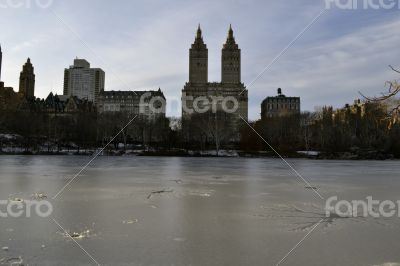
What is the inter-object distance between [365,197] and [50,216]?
918 centimetres

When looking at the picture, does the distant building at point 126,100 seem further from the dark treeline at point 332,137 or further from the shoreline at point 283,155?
the shoreline at point 283,155

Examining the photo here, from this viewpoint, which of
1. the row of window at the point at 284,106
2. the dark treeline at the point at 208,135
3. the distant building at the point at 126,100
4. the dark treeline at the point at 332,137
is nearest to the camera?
the dark treeline at the point at 332,137

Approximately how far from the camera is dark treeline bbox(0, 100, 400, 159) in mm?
62562

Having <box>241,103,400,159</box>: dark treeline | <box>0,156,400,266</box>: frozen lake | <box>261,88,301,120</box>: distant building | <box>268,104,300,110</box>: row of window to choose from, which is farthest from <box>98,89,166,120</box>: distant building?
<box>0,156,400,266</box>: frozen lake

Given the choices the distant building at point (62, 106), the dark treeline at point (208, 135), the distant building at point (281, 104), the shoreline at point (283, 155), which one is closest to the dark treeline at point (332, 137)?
the dark treeline at point (208, 135)

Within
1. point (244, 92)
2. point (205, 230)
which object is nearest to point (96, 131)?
point (205, 230)

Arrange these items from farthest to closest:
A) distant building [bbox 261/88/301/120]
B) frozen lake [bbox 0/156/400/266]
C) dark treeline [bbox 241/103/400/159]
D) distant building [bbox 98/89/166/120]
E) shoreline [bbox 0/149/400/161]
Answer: distant building [bbox 261/88/301/120] → distant building [bbox 98/89/166/120] → dark treeline [bbox 241/103/400/159] → shoreline [bbox 0/149/400/161] → frozen lake [bbox 0/156/400/266]

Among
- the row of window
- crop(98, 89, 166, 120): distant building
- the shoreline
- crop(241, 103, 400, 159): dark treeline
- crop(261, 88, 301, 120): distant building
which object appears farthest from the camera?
crop(261, 88, 301, 120): distant building

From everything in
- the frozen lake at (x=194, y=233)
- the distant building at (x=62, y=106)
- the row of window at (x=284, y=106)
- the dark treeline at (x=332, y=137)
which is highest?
the row of window at (x=284, y=106)

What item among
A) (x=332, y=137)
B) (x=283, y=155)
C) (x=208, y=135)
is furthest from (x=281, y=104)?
(x=283, y=155)

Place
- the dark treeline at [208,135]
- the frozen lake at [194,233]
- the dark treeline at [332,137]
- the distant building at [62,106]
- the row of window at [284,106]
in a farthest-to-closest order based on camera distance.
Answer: the row of window at [284,106]
the distant building at [62,106]
the dark treeline at [208,135]
the dark treeline at [332,137]
the frozen lake at [194,233]

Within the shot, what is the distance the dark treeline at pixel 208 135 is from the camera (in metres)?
62.6

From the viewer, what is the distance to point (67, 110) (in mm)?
138125

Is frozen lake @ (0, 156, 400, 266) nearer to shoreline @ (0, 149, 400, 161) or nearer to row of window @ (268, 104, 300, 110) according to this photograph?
shoreline @ (0, 149, 400, 161)
